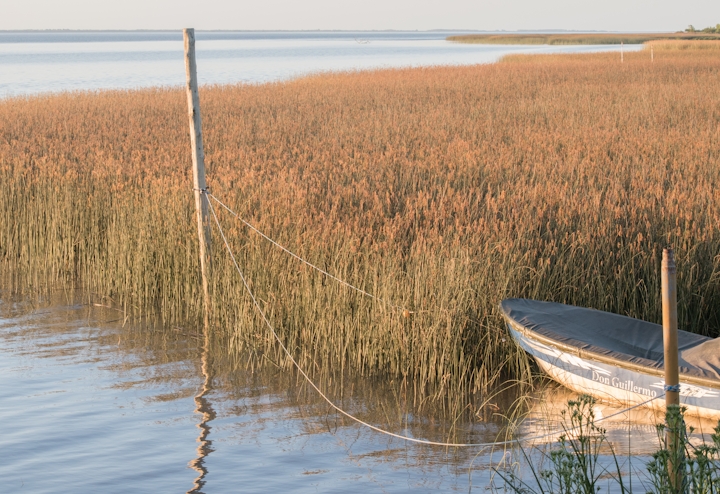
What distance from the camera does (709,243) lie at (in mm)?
6855

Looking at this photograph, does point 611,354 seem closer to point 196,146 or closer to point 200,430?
point 200,430

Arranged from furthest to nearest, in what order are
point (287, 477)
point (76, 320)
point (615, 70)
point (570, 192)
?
point (615, 70)
point (570, 192)
point (76, 320)
point (287, 477)

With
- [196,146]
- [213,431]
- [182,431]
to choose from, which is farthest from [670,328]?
[196,146]

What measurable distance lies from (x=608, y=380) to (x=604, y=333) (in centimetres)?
47

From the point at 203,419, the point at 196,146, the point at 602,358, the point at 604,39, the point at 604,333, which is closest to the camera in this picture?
the point at 602,358

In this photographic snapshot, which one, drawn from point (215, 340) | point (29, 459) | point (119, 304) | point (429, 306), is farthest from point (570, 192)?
point (29, 459)

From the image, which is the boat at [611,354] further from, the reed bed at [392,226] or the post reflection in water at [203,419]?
the post reflection in water at [203,419]

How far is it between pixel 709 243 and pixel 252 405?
3744 mm

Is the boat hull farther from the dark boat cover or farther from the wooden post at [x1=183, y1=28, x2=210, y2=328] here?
the wooden post at [x1=183, y1=28, x2=210, y2=328]

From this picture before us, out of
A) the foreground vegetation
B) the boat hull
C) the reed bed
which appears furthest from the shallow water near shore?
the foreground vegetation

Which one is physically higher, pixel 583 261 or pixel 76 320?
pixel 583 261

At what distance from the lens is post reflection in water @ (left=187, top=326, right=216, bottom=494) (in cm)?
464

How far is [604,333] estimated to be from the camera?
220 inches

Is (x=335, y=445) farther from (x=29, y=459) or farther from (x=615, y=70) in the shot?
(x=615, y=70)
